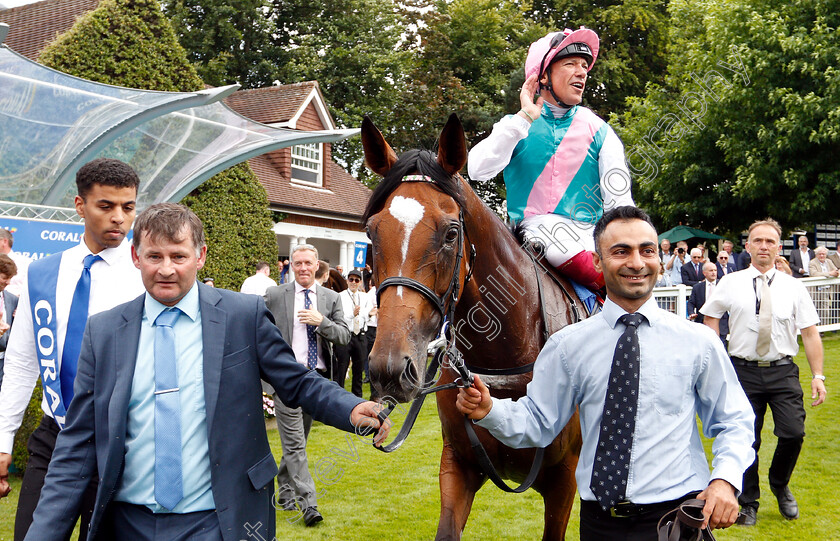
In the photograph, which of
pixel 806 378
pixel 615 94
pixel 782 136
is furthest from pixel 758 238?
pixel 615 94

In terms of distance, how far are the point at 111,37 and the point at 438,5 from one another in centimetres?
1758

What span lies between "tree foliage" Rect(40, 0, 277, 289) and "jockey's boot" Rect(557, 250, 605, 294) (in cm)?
1115

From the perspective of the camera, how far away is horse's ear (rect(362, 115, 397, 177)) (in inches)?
105

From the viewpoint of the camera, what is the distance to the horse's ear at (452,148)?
2590 millimetres

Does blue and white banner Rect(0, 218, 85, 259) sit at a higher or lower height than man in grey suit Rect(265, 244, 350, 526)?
higher

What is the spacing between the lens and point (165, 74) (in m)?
13.0

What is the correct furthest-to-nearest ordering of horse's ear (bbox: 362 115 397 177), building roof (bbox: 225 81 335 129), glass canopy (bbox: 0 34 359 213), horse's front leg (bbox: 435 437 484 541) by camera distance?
building roof (bbox: 225 81 335 129) → glass canopy (bbox: 0 34 359 213) → horse's front leg (bbox: 435 437 484 541) → horse's ear (bbox: 362 115 397 177)

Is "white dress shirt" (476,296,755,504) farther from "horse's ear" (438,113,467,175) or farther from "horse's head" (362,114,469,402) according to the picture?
"horse's ear" (438,113,467,175)

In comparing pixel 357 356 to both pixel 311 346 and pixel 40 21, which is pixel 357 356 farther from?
pixel 40 21

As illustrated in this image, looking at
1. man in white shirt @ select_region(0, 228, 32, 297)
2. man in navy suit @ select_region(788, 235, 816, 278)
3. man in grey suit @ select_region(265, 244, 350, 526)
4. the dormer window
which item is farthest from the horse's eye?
the dormer window

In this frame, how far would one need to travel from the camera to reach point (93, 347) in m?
2.25

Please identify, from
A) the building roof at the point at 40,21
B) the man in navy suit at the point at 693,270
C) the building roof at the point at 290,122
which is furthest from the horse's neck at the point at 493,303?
the building roof at the point at 290,122

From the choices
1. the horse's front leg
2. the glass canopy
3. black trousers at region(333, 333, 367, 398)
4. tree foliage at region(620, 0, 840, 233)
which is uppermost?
tree foliage at region(620, 0, 840, 233)

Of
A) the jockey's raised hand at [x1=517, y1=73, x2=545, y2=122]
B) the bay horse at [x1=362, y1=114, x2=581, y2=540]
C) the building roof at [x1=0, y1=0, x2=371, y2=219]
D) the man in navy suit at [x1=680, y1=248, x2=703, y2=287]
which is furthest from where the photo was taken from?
the building roof at [x1=0, y1=0, x2=371, y2=219]
